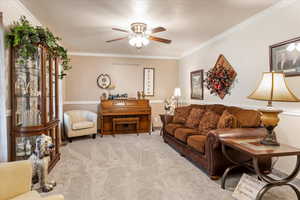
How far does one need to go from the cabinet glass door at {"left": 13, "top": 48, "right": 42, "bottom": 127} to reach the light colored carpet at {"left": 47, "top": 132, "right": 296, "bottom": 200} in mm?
928

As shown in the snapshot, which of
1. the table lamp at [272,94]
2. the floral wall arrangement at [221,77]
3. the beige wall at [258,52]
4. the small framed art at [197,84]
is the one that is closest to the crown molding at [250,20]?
the beige wall at [258,52]

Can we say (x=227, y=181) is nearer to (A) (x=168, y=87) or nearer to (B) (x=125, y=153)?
(B) (x=125, y=153)

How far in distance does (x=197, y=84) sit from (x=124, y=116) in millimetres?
2324

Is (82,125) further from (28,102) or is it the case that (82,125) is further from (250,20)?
(250,20)

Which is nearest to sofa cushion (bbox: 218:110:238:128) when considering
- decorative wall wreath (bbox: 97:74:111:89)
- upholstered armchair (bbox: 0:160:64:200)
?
upholstered armchair (bbox: 0:160:64:200)

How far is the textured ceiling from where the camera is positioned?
2.69 meters

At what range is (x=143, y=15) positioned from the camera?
10.2ft

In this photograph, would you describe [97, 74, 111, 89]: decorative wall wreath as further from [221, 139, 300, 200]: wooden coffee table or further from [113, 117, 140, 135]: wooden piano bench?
[221, 139, 300, 200]: wooden coffee table

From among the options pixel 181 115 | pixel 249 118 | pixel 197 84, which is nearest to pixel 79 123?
pixel 181 115

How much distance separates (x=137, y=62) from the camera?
6211 mm

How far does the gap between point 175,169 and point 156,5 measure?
254 centimetres

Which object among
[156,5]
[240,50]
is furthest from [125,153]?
[240,50]

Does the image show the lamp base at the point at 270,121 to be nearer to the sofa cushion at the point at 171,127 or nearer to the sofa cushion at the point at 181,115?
the sofa cushion at the point at 171,127

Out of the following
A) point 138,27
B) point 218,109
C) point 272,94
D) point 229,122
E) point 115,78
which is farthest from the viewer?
point 115,78
